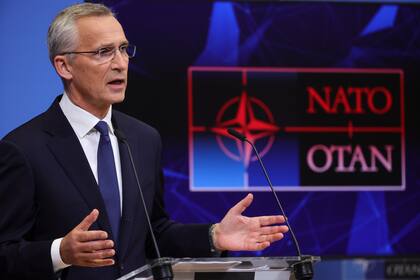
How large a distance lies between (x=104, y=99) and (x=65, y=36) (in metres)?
0.26

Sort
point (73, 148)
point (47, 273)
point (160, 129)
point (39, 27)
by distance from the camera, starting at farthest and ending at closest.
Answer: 1. point (160, 129)
2. point (39, 27)
3. point (73, 148)
4. point (47, 273)

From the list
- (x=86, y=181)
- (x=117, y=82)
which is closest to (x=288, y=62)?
(x=117, y=82)

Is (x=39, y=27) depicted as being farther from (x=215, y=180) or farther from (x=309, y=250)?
(x=309, y=250)

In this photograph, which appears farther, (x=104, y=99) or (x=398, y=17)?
(x=398, y=17)

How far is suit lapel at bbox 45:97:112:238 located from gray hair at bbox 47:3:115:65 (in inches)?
9.8

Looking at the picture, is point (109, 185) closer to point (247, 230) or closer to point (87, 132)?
point (87, 132)

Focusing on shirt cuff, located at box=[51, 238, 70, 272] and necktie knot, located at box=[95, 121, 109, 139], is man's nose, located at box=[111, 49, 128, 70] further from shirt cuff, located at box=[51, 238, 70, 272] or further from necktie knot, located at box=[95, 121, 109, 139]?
shirt cuff, located at box=[51, 238, 70, 272]

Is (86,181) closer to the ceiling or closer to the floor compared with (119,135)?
closer to the floor

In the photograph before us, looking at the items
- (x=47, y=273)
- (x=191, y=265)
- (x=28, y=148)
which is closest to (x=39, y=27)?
(x=28, y=148)

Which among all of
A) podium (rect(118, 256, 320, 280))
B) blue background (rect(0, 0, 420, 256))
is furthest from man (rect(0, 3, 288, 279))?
blue background (rect(0, 0, 420, 256))

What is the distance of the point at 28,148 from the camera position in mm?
2932

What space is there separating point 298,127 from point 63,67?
1855 mm

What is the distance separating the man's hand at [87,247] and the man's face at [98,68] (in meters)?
0.64

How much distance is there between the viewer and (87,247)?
8.10ft
